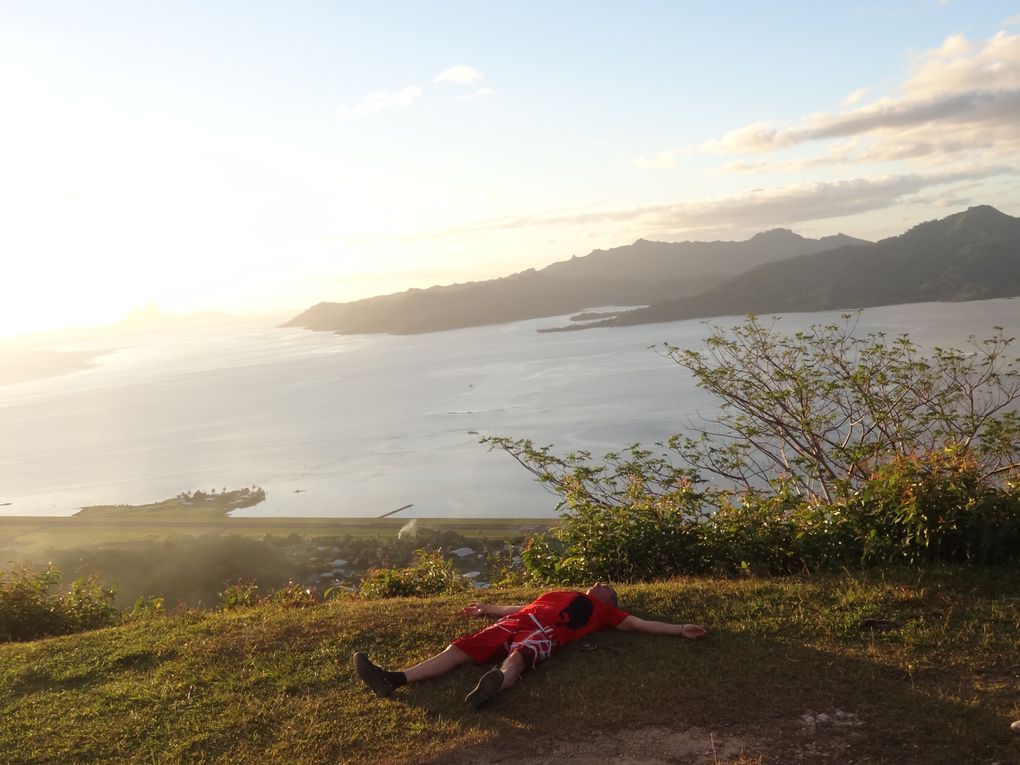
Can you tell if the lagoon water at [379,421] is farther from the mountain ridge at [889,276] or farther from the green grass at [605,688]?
the green grass at [605,688]

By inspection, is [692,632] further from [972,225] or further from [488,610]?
[972,225]

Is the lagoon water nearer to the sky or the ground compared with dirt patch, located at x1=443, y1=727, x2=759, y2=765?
nearer to the ground

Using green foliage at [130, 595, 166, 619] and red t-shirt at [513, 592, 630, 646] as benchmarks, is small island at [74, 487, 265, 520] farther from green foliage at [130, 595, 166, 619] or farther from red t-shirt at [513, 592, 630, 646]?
red t-shirt at [513, 592, 630, 646]

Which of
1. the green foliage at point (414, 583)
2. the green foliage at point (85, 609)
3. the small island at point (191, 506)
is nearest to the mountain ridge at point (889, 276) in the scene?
the small island at point (191, 506)

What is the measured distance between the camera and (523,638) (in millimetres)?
4281

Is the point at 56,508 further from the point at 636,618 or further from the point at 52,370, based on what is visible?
the point at 52,370

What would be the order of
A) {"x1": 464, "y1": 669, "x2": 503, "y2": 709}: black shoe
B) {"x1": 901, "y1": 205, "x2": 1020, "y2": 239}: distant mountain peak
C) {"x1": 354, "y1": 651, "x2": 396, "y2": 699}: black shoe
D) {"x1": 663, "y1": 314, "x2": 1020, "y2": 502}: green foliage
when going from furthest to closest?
{"x1": 901, "y1": 205, "x2": 1020, "y2": 239}: distant mountain peak
{"x1": 663, "y1": 314, "x2": 1020, "y2": 502}: green foliage
{"x1": 354, "y1": 651, "x2": 396, "y2": 699}: black shoe
{"x1": 464, "y1": 669, "x2": 503, "y2": 709}: black shoe

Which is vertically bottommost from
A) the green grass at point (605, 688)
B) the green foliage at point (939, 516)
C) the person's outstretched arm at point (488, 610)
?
the green grass at point (605, 688)

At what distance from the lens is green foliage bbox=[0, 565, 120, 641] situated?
21.4 ft

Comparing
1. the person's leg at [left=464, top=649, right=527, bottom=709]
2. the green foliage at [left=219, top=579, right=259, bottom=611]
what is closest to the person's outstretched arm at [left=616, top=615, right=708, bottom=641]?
the person's leg at [left=464, top=649, right=527, bottom=709]

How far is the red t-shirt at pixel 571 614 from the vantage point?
4418mm

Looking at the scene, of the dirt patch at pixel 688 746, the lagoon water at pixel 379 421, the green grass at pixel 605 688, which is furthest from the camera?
the lagoon water at pixel 379 421

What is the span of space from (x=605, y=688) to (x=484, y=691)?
63 centimetres

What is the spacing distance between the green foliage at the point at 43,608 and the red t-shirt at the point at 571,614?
4393mm
